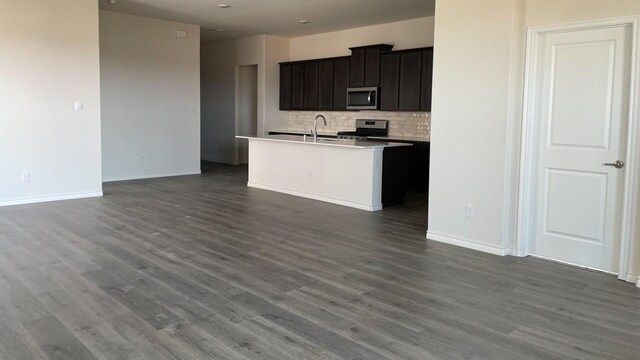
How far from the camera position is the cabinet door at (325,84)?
9.95 metres

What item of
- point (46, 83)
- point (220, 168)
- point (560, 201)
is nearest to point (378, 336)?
point (560, 201)

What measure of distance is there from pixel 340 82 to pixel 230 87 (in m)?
3.19

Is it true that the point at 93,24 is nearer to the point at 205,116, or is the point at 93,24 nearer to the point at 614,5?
the point at 205,116

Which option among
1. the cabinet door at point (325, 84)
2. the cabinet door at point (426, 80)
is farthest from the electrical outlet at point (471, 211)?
the cabinet door at point (325, 84)

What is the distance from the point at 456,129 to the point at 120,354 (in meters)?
3.52

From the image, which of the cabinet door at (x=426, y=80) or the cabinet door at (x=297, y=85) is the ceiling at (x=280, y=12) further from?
the cabinet door at (x=297, y=85)

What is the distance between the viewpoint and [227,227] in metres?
5.58

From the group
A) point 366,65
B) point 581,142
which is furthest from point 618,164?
point 366,65

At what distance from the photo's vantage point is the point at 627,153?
396 centimetres

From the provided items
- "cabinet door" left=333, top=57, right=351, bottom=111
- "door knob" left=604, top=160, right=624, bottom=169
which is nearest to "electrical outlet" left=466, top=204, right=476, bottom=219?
"door knob" left=604, top=160, right=624, bottom=169

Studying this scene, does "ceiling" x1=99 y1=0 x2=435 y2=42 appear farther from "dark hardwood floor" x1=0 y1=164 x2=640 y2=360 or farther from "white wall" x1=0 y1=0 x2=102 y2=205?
"dark hardwood floor" x1=0 y1=164 x2=640 y2=360

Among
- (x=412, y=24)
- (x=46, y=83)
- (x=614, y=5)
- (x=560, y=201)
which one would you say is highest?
(x=412, y=24)

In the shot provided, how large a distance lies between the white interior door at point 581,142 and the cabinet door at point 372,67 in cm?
475

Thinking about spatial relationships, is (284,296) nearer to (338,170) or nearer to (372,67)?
(338,170)
